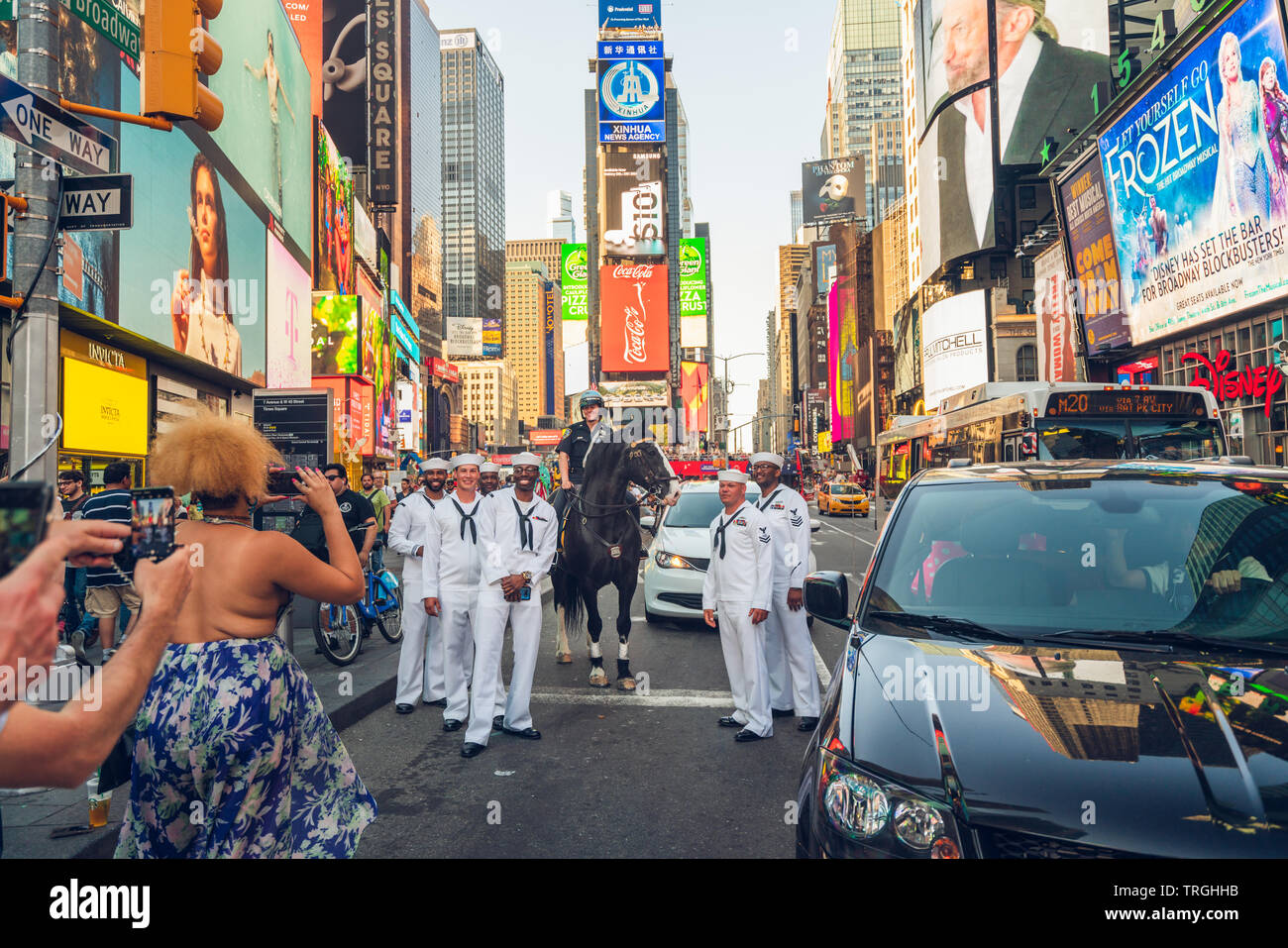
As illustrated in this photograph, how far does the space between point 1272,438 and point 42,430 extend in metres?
27.3

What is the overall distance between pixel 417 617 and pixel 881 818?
19.4 ft

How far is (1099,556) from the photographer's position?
3586 mm

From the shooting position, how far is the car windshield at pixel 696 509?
1176 cm

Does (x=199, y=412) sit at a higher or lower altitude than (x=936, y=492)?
higher

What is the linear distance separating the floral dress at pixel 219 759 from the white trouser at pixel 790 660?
4468mm

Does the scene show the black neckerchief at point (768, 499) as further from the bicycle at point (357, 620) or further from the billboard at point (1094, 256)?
the billboard at point (1094, 256)

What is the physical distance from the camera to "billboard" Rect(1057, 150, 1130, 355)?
27.5 meters

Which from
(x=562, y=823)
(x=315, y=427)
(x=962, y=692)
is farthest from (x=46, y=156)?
(x=315, y=427)

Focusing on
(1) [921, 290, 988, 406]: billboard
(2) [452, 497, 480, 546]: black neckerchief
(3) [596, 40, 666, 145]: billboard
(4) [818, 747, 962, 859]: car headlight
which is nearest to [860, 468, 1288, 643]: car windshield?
(4) [818, 747, 962, 859]: car headlight

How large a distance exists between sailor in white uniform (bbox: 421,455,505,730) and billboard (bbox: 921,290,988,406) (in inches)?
2134

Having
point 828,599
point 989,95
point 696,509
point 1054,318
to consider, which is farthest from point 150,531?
point 989,95

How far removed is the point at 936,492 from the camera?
4.10 m

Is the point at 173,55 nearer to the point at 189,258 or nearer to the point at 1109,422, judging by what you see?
the point at 1109,422
